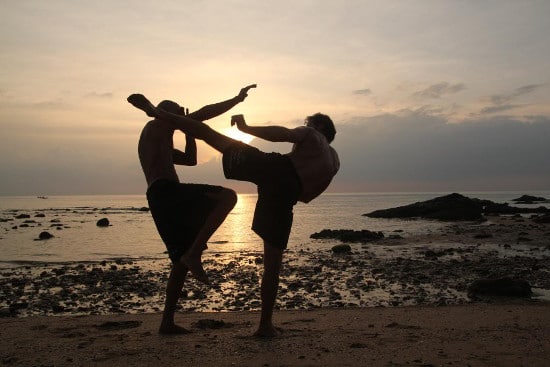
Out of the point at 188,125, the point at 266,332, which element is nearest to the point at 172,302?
the point at 266,332

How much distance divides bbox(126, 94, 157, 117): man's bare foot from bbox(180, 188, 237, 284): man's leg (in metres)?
1.17

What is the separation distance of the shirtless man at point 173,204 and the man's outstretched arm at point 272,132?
32.9 inches

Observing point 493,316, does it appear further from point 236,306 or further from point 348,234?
point 348,234

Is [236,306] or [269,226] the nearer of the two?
[269,226]

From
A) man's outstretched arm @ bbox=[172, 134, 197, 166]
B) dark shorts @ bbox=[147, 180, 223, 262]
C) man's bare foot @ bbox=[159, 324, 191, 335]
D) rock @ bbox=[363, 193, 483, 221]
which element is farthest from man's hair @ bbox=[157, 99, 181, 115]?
rock @ bbox=[363, 193, 483, 221]

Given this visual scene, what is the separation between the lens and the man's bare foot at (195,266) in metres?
5.42

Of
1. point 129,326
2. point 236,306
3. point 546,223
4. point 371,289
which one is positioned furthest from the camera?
point 546,223

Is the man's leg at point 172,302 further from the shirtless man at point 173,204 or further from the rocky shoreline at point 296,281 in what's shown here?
the rocky shoreline at point 296,281

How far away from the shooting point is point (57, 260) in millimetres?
16562

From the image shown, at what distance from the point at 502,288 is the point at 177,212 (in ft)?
19.8

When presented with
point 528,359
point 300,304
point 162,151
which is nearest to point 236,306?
point 300,304

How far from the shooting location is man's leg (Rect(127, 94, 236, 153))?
5.65 m

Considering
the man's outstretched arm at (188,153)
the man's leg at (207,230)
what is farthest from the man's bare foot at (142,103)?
the man's leg at (207,230)

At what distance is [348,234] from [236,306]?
→ 55.6 feet
